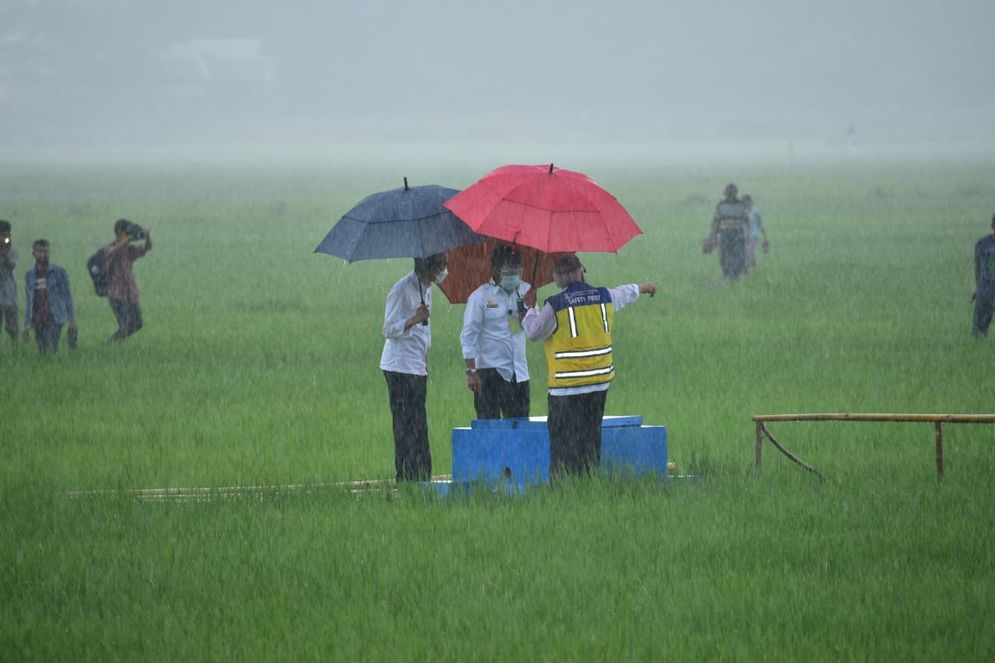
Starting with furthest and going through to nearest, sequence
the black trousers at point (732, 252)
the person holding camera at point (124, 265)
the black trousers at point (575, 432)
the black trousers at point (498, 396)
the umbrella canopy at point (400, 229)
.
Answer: the black trousers at point (732, 252)
the person holding camera at point (124, 265)
the black trousers at point (498, 396)
the umbrella canopy at point (400, 229)
the black trousers at point (575, 432)

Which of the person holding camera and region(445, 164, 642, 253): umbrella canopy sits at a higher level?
the person holding camera

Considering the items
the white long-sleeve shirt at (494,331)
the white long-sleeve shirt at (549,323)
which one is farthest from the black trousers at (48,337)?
the white long-sleeve shirt at (549,323)

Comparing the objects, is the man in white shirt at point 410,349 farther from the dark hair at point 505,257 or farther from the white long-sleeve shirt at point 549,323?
the white long-sleeve shirt at point 549,323

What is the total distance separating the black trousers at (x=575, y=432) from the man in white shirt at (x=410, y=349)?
2.91ft

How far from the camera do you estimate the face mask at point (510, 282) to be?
32.6 feet

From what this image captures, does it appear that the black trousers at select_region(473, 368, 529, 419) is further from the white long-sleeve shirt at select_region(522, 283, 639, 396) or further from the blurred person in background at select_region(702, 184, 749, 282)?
the blurred person in background at select_region(702, 184, 749, 282)

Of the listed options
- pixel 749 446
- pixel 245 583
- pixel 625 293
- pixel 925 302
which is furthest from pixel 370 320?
pixel 245 583

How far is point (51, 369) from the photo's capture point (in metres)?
16.2

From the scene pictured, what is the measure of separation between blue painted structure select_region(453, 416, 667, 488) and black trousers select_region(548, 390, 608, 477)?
0.63ft

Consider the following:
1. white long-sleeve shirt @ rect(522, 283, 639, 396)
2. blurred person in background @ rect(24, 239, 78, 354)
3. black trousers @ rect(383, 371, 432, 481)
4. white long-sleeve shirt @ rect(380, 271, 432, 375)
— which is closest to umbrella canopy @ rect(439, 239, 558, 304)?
white long-sleeve shirt @ rect(380, 271, 432, 375)

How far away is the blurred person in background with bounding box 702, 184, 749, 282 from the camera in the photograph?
22750 mm

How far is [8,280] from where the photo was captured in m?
16.6

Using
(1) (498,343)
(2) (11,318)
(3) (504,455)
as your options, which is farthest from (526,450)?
(2) (11,318)

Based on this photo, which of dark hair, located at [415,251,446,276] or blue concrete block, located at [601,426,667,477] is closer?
dark hair, located at [415,251,446,276]
